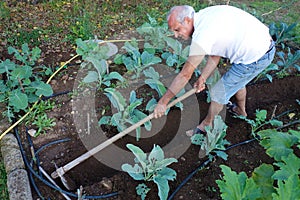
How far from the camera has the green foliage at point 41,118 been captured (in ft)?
10.4

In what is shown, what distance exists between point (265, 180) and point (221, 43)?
1127 mm

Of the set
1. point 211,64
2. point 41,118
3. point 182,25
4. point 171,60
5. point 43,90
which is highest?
point 182,25

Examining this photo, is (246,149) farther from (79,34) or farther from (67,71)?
(79,34)

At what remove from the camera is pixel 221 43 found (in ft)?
8.68

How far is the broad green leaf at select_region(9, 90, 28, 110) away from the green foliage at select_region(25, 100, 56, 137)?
0.18 meters

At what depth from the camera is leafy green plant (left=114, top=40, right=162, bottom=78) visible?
11.6ft

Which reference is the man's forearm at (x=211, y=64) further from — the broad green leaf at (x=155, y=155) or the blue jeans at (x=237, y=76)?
the broad green leaf at (x=155, y=155)

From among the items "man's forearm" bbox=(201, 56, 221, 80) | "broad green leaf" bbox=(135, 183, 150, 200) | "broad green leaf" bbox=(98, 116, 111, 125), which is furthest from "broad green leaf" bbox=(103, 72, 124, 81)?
"broad green leaf" bbox=(135, 183, 150, 200)

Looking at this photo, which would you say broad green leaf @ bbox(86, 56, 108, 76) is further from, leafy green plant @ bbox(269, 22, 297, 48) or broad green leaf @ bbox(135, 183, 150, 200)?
leafy green plant @ bbox(269, 22, 297, 48)

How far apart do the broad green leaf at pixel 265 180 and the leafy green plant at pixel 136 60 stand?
1635 millimetres

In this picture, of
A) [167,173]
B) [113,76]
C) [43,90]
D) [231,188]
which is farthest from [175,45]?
[231,188]

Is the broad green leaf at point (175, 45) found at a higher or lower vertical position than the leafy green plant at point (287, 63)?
higher

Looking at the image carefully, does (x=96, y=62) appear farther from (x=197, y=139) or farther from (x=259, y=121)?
(x=259, y=121)

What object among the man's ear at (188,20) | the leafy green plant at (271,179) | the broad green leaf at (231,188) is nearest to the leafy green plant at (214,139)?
the leafy green plant at (271,179)
